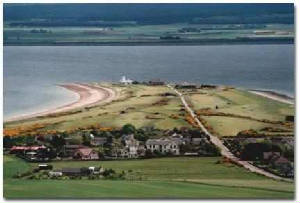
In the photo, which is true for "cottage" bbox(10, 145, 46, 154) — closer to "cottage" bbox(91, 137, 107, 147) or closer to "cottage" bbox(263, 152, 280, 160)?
"cottage" bbox(91, 137, 107, 147)

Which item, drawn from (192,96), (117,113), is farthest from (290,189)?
(117,113)

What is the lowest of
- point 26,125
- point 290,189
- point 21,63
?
point 290,189

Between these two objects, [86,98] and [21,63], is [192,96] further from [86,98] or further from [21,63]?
[21,63]

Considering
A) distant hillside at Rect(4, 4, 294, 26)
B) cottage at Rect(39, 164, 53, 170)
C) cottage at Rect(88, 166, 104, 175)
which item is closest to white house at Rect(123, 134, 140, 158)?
cottage at Rect(88, 166, 104, 175)

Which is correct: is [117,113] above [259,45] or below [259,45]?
below

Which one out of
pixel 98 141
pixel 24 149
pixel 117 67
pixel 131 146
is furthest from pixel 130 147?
pixel 24 149

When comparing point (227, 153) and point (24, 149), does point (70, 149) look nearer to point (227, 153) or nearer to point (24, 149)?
point (24, 149)

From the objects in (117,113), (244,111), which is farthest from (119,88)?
(244,111)
